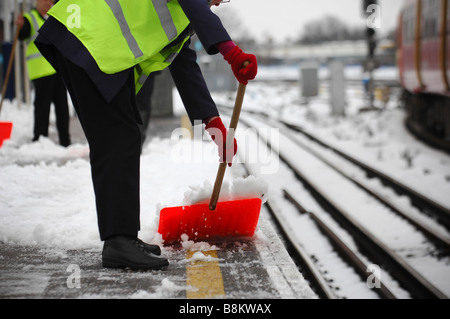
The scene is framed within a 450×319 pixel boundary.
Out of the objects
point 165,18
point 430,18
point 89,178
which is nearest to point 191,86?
point 165,18

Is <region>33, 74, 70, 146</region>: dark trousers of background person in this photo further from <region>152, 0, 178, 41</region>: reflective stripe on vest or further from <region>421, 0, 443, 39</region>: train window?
<region>421, 0, 443, 39</region>: train window

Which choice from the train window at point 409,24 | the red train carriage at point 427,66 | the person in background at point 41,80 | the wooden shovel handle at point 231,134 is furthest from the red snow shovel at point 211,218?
the train window at point 409,24

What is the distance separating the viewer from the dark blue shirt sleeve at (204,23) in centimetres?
268

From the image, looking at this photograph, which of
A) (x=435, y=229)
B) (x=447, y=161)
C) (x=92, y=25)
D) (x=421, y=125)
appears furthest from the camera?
(x=421, y=125)

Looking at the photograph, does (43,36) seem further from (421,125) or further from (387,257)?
(421,125)

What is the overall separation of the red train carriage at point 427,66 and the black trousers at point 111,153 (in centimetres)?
883

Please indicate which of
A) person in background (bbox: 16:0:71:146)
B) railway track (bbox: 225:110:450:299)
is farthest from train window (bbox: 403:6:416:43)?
person in background (bbox: 16:0:71:146)

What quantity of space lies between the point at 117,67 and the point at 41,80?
448cm

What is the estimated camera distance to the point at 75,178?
5.18 meters

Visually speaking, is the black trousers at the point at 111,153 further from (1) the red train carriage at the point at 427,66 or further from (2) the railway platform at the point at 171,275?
(1) the red train carriage at the point at 427,66

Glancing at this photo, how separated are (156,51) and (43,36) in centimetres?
58

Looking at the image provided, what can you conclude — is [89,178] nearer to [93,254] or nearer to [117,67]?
[93,254]

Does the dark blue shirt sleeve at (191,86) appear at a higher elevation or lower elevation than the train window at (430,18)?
lower

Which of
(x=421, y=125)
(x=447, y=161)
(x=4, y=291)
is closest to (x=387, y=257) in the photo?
(x=4, y=291)
